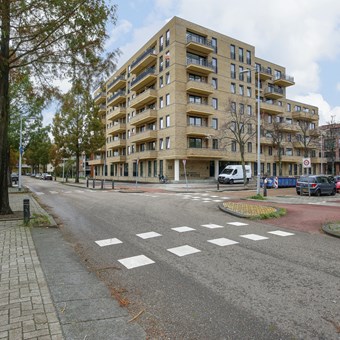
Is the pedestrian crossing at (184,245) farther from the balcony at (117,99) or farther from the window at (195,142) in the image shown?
the balcony at (117,99)

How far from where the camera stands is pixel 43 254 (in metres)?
5.98

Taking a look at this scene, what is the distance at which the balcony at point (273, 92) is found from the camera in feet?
168

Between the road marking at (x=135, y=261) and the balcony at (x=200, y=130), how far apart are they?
108 ft

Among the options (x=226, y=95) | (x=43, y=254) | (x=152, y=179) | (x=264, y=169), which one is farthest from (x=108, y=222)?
(x=264, y=169)

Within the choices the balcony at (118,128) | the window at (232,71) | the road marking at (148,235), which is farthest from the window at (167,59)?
the road marking at (148,235)

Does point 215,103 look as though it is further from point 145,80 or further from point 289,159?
point 289,159

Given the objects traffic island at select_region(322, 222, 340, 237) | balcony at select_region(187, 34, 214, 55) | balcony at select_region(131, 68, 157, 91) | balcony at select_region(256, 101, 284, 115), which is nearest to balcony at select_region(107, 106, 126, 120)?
balcony at select_region(131, 68, 157, 91)

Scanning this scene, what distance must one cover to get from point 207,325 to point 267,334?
2.12ft

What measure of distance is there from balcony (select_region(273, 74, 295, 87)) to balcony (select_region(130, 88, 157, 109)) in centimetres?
2517

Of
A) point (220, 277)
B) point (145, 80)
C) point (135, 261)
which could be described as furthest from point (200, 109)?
point (220, 277)

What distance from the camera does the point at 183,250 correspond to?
6352 millimetres

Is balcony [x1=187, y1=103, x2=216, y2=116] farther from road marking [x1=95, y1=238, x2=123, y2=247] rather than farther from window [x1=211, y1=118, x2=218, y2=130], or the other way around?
road marking [x1=95, y1=238, x2=123, y2=247]

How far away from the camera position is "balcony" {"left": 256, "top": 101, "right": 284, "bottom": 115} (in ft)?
158

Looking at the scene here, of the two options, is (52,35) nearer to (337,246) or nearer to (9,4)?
(9,4)
